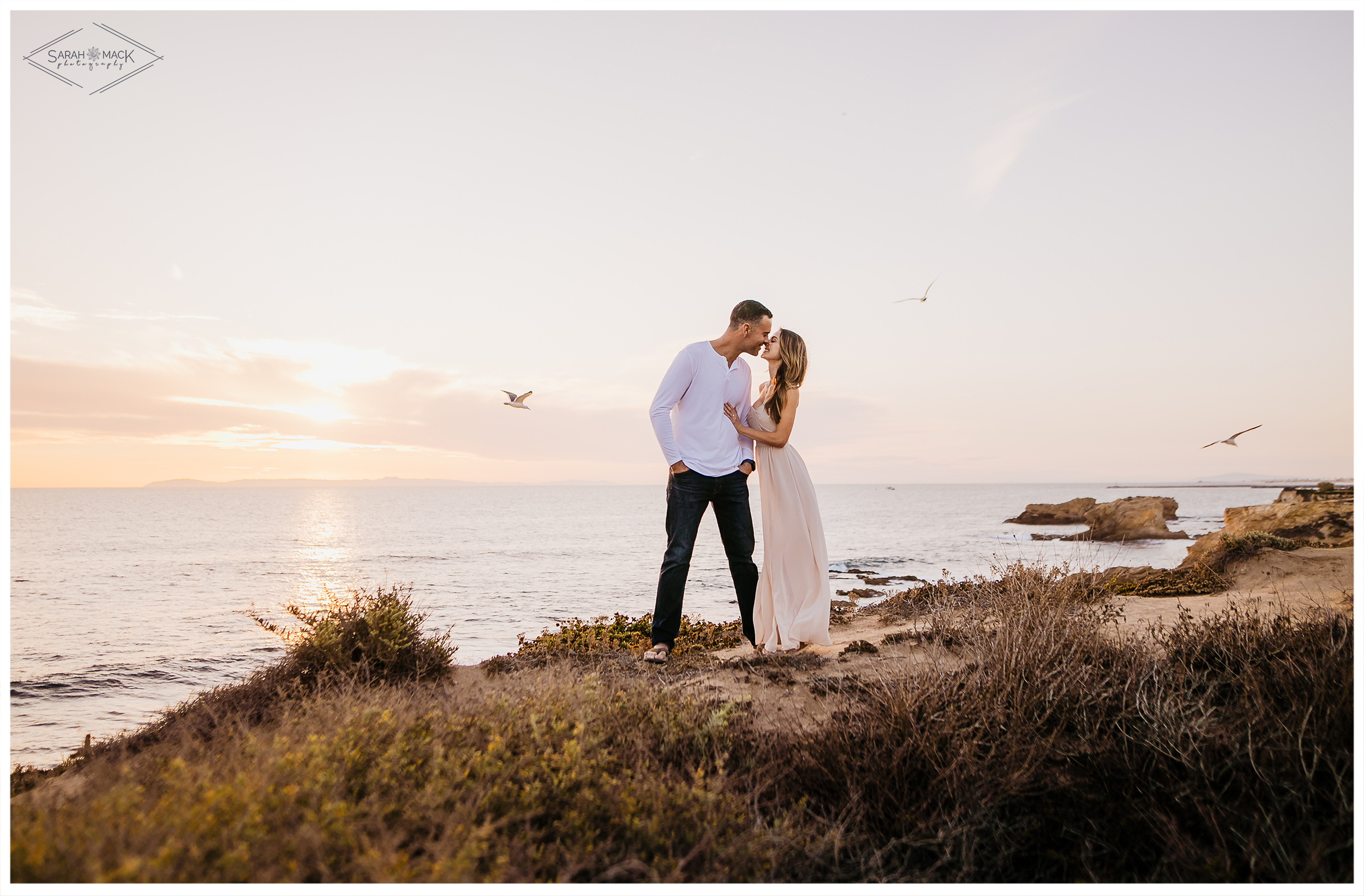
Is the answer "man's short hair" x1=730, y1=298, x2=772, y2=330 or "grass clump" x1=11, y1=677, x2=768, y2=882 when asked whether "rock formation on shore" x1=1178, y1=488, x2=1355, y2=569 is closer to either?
"man's short hair" x1=730, y1=298, x2=772, y2=330

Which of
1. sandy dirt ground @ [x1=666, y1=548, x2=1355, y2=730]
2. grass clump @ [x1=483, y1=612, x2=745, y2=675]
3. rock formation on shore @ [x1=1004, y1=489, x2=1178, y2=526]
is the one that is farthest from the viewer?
rock formation on shore @ [x1=1004, y1=489, x2=1178, y2=526]

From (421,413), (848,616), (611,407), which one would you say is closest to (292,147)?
(848,616)

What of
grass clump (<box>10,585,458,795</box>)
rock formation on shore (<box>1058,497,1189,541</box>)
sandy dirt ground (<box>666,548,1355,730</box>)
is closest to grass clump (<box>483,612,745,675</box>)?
sandy dirt ground (<box>666,548,1355,730</box>)

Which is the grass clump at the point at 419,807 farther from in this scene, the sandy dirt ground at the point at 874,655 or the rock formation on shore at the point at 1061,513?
the rock formation on shore at the point at 1061,513

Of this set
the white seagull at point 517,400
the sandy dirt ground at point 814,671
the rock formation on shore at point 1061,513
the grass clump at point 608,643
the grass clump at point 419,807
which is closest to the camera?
the grass clump at point 419,807

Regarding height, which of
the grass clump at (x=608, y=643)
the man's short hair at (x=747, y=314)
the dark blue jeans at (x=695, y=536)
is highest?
the man's short hair at (x=747, y=314)

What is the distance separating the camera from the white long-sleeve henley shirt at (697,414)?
16.9 feet

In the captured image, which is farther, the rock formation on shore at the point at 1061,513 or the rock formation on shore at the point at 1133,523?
the rock formation on shore at the point at 1061,513

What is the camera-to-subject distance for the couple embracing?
5176 mm

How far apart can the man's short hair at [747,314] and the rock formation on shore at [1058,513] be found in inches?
1698

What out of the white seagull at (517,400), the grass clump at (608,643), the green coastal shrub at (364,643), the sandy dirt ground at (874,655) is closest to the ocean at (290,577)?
the sandy dirt ground at (874,655)

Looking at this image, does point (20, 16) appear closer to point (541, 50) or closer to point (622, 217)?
point (541, 50)

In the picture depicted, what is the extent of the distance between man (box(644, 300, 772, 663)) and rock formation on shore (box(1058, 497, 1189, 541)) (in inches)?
1058

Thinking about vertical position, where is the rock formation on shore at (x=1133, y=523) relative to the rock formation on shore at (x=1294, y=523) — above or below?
below
